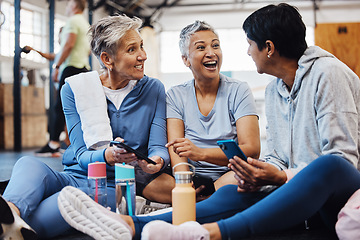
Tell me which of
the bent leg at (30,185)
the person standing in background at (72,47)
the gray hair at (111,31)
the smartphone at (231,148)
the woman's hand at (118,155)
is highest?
the person standing in background at (72,47)

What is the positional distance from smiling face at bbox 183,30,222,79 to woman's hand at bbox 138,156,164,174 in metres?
0.50

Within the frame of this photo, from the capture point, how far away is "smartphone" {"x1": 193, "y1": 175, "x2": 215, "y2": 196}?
1873 mm

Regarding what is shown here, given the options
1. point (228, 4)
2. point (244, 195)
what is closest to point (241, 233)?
point (244, 195)

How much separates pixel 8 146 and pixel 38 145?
610mm

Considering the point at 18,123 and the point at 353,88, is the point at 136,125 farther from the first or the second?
the point at 18,123

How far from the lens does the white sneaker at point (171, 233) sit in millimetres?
1179

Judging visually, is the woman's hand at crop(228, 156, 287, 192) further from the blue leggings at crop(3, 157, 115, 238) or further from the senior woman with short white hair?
the blue leggings at crop(3, 157, 115, 238)

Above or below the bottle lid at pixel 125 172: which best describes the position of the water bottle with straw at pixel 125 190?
below

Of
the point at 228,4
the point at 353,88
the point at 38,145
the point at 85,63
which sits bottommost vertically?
the point at 38,145

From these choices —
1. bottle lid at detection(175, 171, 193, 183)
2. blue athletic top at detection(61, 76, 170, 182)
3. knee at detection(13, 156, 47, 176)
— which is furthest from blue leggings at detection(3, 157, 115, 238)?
bottle lid at detection(175, 171, 193, 183)

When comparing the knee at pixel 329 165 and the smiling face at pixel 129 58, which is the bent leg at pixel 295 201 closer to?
the knee at pixel 329 165

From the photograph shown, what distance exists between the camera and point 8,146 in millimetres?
6648

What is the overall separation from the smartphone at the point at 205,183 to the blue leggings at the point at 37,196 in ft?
1.92

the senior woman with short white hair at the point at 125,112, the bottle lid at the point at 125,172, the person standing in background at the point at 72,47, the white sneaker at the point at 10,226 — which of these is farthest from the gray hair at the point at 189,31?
the person standing in background at the point at 72,47
